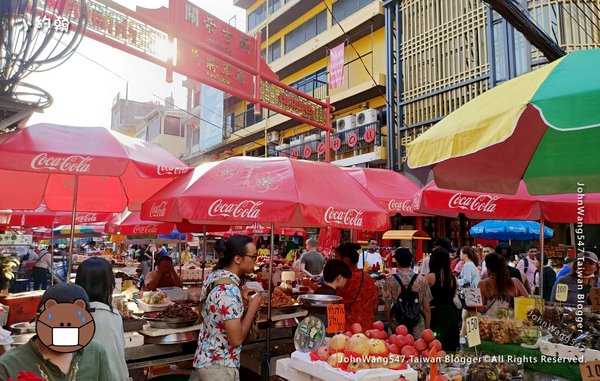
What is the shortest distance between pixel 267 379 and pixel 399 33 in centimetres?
1509

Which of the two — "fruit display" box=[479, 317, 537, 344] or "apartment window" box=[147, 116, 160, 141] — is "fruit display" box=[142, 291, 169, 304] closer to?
"fruit display" box=[479, 317, 537, 344]

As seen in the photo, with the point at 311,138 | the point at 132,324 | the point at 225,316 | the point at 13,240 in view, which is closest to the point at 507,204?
the point at 225,316

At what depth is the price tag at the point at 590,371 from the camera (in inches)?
108

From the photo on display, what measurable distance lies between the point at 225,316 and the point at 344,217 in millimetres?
1576

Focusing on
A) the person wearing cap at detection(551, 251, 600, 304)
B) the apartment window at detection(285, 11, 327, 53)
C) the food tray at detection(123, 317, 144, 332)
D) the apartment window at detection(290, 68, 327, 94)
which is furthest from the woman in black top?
the apartment window at detection(285, 11, 327, 53)

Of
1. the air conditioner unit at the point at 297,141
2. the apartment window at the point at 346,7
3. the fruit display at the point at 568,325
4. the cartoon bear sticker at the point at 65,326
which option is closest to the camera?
the cartoon bear sticker at the point at 65,326

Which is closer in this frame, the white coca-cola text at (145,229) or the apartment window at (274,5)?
the white coca-cola text at (145,229)

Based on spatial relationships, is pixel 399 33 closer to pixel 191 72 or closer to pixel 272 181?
pixel 191 72

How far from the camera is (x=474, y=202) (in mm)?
5758

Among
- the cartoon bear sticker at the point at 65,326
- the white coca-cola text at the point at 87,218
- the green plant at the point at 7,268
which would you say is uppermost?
the white coca-cola text at the point at 87,218

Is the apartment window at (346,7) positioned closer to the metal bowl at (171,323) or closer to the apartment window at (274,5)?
the apartment window at (274,5)

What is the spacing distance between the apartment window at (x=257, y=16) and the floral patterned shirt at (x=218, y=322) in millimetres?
27564

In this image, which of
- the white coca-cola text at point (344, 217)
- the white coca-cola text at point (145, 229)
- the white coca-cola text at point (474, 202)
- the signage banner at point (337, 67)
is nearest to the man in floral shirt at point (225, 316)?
the white coca-cola text at point (344, 217)

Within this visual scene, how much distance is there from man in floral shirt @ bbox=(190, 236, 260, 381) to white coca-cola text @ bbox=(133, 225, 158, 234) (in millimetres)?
6140
